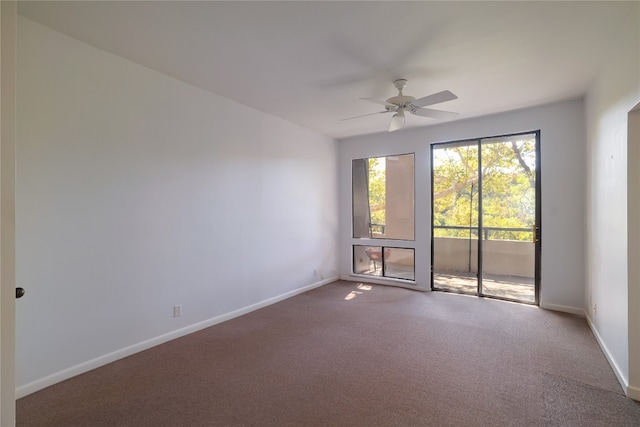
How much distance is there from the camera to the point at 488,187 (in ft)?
15.4

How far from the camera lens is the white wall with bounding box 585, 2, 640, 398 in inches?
91.0

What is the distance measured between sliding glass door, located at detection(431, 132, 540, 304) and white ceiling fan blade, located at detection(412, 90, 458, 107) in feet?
7.09

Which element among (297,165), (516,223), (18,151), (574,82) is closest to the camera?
(18,151)

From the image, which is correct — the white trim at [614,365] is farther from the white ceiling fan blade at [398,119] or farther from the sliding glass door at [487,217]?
the white ceiling fan blade at [398,119]

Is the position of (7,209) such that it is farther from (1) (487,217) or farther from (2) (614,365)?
(1) (487,217)

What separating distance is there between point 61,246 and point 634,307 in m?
4.35

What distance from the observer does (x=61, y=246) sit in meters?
2.47

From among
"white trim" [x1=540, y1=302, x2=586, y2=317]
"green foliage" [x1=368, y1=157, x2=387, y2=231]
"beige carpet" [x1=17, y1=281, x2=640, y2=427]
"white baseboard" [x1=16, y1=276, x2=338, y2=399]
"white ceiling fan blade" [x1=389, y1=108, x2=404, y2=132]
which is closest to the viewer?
"beige carpet" [x1=17, y1=281, x2=640, y2=427]

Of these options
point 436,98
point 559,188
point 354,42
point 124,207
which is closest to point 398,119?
point 436,98

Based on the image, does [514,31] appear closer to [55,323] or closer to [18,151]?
[18,151]

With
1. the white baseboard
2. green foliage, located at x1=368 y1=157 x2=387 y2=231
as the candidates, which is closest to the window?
green foliage, located at x1=368 y1=157 x2=387 y2=231

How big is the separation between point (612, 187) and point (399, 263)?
10.9 ft

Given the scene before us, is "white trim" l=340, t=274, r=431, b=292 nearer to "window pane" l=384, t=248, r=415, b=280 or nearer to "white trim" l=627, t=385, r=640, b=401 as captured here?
"window pane" l=384, t=248, r=415, b=280

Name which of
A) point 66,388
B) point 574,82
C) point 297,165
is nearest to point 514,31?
point 574,82
